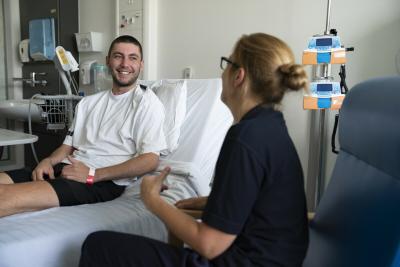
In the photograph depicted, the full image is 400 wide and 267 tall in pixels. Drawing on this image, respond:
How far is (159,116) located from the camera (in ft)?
5.76

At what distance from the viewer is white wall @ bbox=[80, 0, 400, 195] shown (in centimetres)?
196

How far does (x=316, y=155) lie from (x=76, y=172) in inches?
53.1

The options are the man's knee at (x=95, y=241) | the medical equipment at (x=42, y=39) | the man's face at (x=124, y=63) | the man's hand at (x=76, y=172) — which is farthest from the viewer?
the medical equipment at (x=42, y=39)

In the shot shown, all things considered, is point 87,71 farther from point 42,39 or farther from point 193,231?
point 193,231

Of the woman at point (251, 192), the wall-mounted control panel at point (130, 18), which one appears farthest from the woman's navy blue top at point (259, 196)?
the wall-mounted control panel at point (130, 18)

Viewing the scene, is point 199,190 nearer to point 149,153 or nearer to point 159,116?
point 149,153

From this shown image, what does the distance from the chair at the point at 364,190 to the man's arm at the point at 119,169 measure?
78 centimetres

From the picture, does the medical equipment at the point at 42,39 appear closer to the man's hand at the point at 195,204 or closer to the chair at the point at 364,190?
the man's hand at the point at 195,204

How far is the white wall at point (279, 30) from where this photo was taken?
196 cm

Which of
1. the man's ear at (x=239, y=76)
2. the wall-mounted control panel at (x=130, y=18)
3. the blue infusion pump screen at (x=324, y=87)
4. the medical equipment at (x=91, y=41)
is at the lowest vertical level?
the blue infusion pump screen at (x=324, y=87)

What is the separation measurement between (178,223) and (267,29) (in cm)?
177

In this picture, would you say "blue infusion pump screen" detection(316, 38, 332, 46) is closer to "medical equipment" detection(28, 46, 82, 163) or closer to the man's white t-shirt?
the man's white t-shirt

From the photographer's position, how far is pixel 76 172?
156 centimetres

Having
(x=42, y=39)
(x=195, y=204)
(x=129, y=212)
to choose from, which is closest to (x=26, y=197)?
(x=129, y=212)
